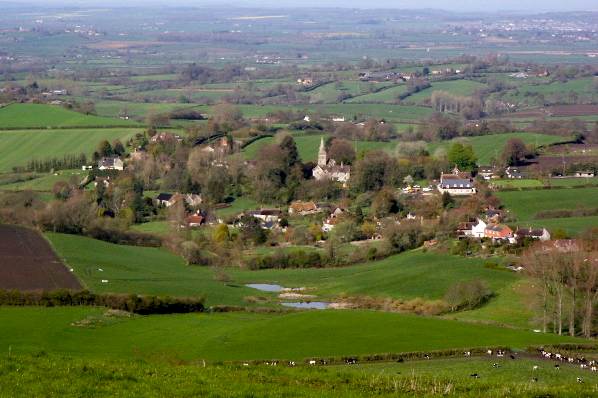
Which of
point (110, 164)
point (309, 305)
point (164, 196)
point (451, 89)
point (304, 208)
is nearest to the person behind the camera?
point (309, 305)

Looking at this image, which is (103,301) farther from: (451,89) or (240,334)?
(451,89)

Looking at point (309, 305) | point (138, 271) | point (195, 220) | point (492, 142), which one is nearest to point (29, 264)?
point (138, 271)

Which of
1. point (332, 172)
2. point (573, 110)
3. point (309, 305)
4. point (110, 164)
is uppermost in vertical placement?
point (309, 305)

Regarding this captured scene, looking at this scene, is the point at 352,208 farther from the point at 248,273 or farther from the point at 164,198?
the point at 248,273

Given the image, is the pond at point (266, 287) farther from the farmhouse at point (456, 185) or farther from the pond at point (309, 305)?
the farmhouse at point (456, 185)

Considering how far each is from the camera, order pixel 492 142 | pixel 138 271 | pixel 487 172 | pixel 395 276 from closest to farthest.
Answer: pixel 395 276 < pixel 138 271 < pixel 487 172 < pixel 492 142

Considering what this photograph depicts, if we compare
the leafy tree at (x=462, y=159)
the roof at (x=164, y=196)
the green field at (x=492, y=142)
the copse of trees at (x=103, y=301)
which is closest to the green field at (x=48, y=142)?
the roof at (x=164, y=196)

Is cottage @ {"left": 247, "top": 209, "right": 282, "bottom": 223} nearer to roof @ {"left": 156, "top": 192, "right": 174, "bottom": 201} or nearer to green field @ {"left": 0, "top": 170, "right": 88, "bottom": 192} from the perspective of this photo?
roof @ {"left": 156, "top": 192, "right": 174, "bottom": 201}

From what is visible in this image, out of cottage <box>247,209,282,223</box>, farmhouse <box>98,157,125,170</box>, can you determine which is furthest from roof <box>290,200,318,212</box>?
farmhouse <box>98,157,125,170</box>
